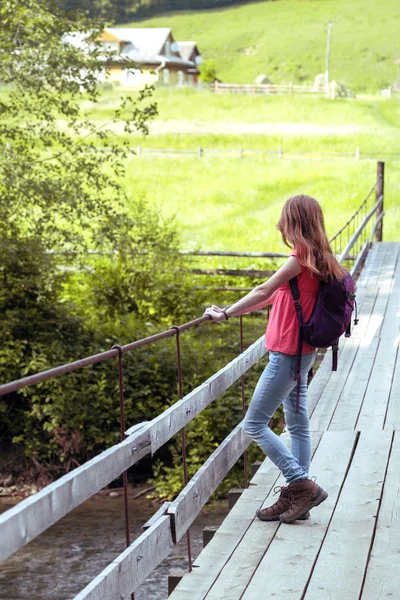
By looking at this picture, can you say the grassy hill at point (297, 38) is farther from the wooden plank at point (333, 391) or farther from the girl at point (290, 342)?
the girl at point (290, 342)

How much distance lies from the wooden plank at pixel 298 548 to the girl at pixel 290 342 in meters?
0.12

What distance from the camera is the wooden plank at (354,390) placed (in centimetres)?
719

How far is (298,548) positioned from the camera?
4.64 m

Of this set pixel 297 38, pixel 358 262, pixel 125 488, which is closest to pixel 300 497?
pixel 125 488

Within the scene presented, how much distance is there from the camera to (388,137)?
4903cm

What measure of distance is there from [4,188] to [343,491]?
9.21 metres

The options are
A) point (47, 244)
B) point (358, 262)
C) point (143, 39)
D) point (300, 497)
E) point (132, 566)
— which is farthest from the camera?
point (143, 39)

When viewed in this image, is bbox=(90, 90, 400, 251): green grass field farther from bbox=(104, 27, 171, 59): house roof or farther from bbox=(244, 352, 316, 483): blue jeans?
bbox=(104, 27, 171, 59): house roof

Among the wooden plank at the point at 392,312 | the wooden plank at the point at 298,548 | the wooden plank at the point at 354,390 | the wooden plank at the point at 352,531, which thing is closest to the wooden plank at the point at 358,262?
the wooden plank at the point at 392,312

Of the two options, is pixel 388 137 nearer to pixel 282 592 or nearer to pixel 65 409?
pixel 65 409

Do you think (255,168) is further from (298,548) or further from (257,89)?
(298,548)

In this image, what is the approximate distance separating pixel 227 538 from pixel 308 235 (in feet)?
5.23

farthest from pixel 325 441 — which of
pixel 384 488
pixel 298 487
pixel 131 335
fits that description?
pixel 131 335

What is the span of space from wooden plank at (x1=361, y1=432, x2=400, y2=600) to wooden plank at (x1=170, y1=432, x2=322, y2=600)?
1.90ft
